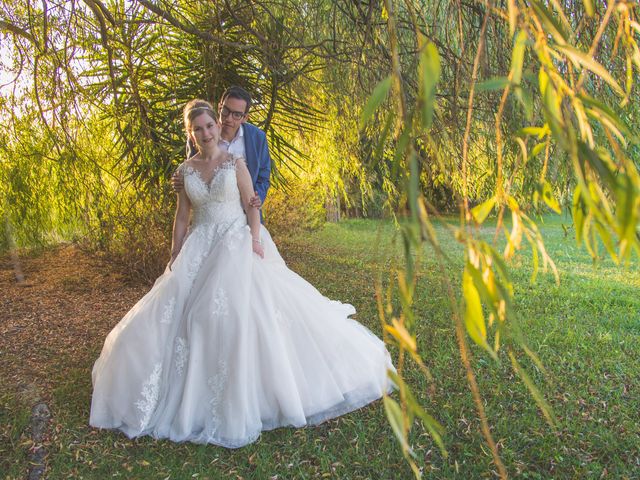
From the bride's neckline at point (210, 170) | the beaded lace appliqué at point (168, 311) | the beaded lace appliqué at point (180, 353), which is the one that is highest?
the bride's neckline at point (210, 170)

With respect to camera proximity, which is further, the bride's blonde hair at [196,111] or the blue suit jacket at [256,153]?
the blue suit jacket at [256,153]

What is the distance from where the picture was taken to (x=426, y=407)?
293cm

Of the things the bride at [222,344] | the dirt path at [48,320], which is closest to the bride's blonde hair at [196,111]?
the bride at [222,344]

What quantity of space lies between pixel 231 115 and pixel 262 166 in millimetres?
393

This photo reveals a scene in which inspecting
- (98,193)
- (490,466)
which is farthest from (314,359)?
(98,193)

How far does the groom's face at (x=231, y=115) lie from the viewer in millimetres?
3074

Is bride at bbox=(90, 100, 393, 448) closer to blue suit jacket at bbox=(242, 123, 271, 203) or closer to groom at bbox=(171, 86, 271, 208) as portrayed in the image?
groom at bbox=(171, 86, 271, 208)

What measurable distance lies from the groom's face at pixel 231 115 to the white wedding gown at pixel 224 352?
37 cm

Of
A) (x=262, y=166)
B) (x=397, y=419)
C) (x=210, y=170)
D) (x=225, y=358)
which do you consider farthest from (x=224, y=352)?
(x=397, y=419)

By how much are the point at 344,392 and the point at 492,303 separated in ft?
7.34

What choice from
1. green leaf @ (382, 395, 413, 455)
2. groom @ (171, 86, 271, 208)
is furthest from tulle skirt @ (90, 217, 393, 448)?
green leaf @ (382, 395, 413, 455)

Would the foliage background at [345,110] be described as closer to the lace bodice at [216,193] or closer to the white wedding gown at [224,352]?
the white wedding gown at [224,352]

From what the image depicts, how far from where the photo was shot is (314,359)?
9.09ft

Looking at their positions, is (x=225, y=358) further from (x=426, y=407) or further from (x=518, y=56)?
(x=518, y=56)
